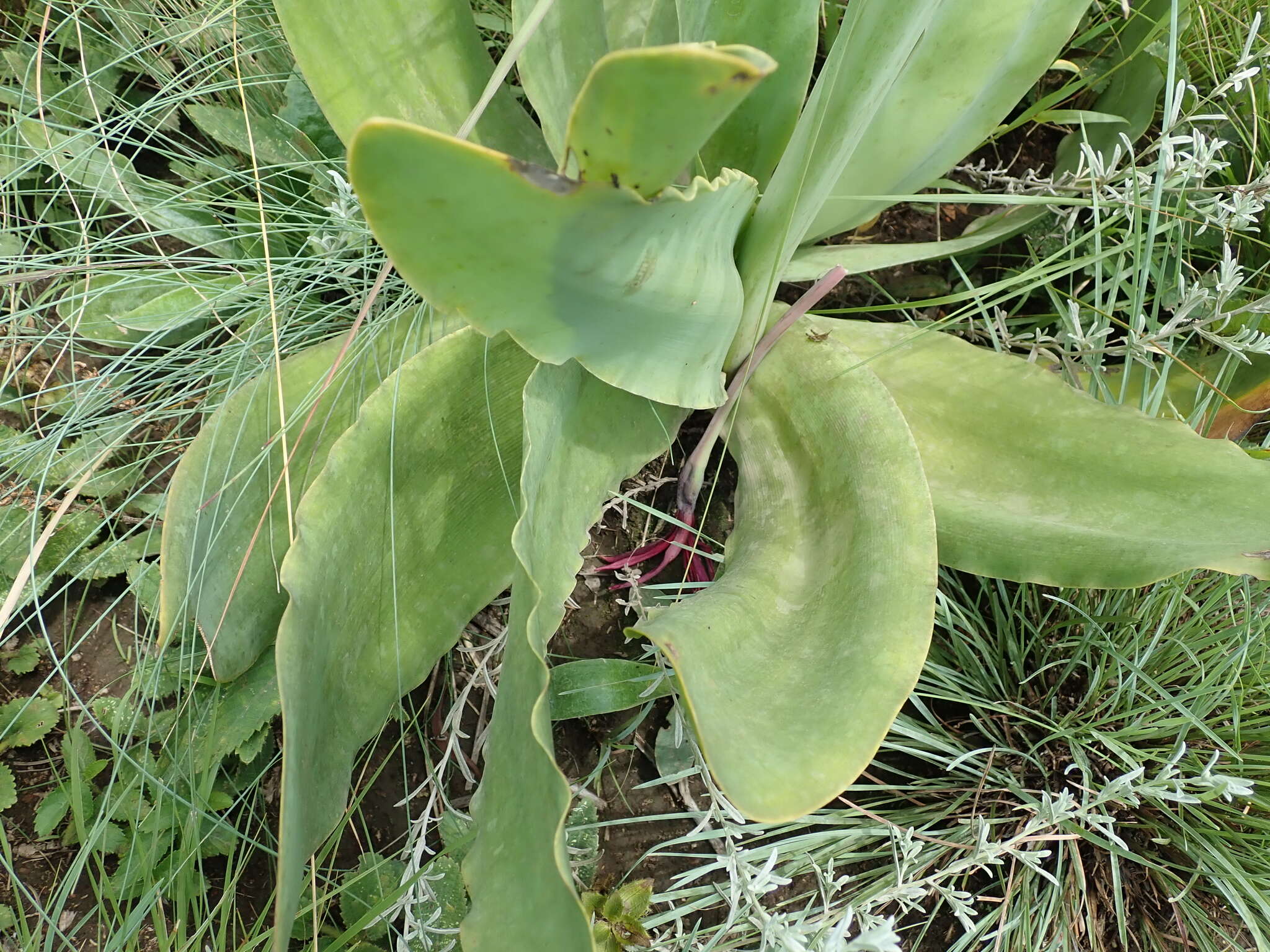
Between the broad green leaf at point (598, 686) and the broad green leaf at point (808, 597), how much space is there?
17 centimetres

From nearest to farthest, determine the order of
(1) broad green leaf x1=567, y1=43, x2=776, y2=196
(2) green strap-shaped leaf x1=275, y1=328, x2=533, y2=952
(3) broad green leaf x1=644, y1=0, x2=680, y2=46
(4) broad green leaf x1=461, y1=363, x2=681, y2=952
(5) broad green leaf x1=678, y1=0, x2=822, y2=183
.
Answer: (1) broad green leaf x1=567, y1=43, x2=776, y2=196
(4) broad green leaf x1=461, y1=363, x2=681, y2=952
(2) green strap-shaped leaf x1=275, y1=328, x2=533, y2=952
(5) broad green leaf x1=678, y1=0, x2=822, y2=183
(3) broad green leaf x1=644, y1=0, x2=680, y2=46

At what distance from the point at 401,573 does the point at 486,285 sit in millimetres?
330

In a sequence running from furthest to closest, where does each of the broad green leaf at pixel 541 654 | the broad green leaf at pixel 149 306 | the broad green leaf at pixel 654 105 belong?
1. the broad green leaf at pixel 149 306
2. the broad green leaf at pixel 541 654
3. the broad green leaf at pixel 654 105

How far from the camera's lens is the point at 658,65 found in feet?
0.98

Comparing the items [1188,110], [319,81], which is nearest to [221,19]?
[319,81]

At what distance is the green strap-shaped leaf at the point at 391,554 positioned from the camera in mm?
532

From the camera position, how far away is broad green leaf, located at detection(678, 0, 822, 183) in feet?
2.16

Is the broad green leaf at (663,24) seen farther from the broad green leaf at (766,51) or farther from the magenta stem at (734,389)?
the magenta stem at (734,389)

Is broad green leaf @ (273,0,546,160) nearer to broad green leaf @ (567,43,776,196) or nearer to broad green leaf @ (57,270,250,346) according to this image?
broad green leaf @ (57,270,250,346)

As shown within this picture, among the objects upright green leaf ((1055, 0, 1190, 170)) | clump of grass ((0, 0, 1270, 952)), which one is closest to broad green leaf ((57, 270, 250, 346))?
clump of grass ((0, 0, 1270, 952))

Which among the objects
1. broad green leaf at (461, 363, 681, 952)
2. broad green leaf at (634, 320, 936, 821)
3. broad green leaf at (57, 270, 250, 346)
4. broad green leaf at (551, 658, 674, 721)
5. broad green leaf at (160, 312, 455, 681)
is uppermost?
broad green leaf at (57, 270, 250, 346)

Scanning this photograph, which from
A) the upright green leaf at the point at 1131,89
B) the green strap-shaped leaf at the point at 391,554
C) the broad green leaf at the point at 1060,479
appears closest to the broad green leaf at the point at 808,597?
the broad green leaf at the point at 1060,479

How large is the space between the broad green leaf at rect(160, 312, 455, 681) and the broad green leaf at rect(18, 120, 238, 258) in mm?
275

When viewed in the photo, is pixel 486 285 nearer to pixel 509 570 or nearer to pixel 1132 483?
pixel 509 570
